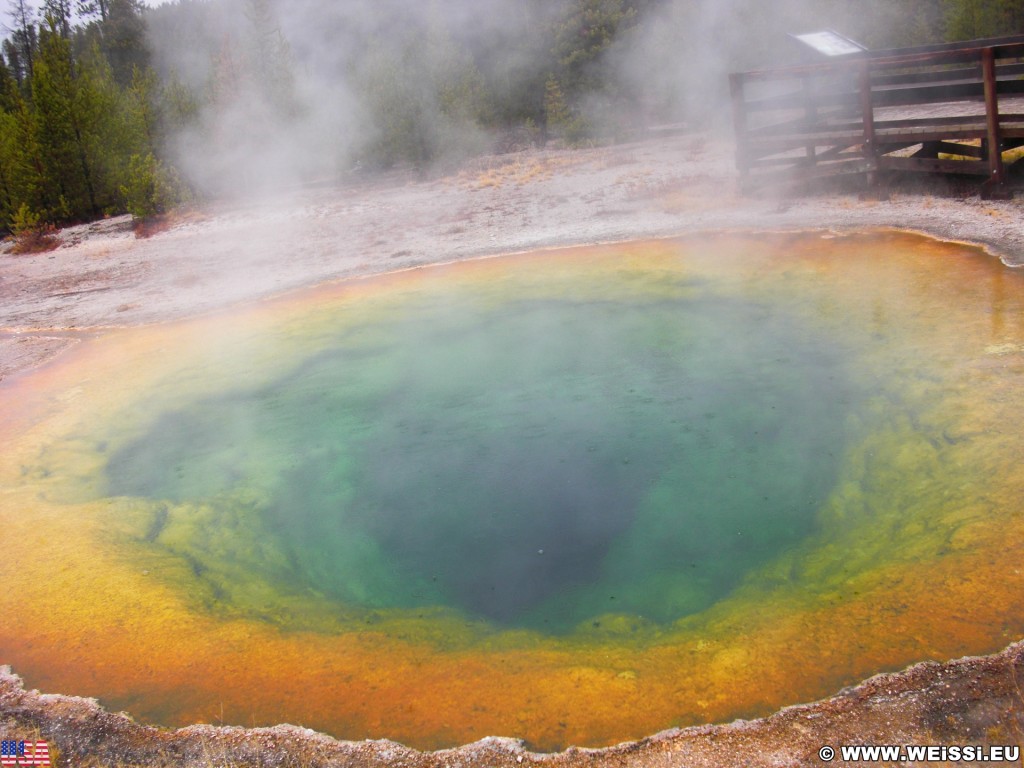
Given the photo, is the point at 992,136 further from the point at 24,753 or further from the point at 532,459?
the point at 24,753

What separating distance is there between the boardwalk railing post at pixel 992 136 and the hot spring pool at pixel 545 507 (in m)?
0.99

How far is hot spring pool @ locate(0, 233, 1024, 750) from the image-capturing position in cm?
256

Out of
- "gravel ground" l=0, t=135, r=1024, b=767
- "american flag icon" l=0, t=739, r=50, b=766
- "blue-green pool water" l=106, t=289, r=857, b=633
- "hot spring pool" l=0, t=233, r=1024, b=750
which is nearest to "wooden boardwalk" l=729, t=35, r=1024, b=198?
"gravel ground" l=0, t=135, r=1024, b=767

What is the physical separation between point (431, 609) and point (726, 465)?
147 centimetres

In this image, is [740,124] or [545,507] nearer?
[545,507]

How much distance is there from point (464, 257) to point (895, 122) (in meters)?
3.83

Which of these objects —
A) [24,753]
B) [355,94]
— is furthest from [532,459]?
[355,94]

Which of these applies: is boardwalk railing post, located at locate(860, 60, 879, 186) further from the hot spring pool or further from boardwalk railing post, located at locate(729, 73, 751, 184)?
the hot spring pool

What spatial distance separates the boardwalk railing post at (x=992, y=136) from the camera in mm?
5973

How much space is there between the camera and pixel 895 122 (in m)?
7.03

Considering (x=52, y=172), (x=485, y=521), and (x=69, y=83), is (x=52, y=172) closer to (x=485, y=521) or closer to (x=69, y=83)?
(x=69, y=83)

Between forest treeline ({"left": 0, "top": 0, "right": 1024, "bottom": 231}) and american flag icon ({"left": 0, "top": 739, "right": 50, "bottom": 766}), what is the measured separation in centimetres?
958

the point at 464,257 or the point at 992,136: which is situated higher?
the point at 992,136

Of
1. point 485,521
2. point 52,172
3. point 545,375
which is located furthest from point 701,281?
point 52,172
